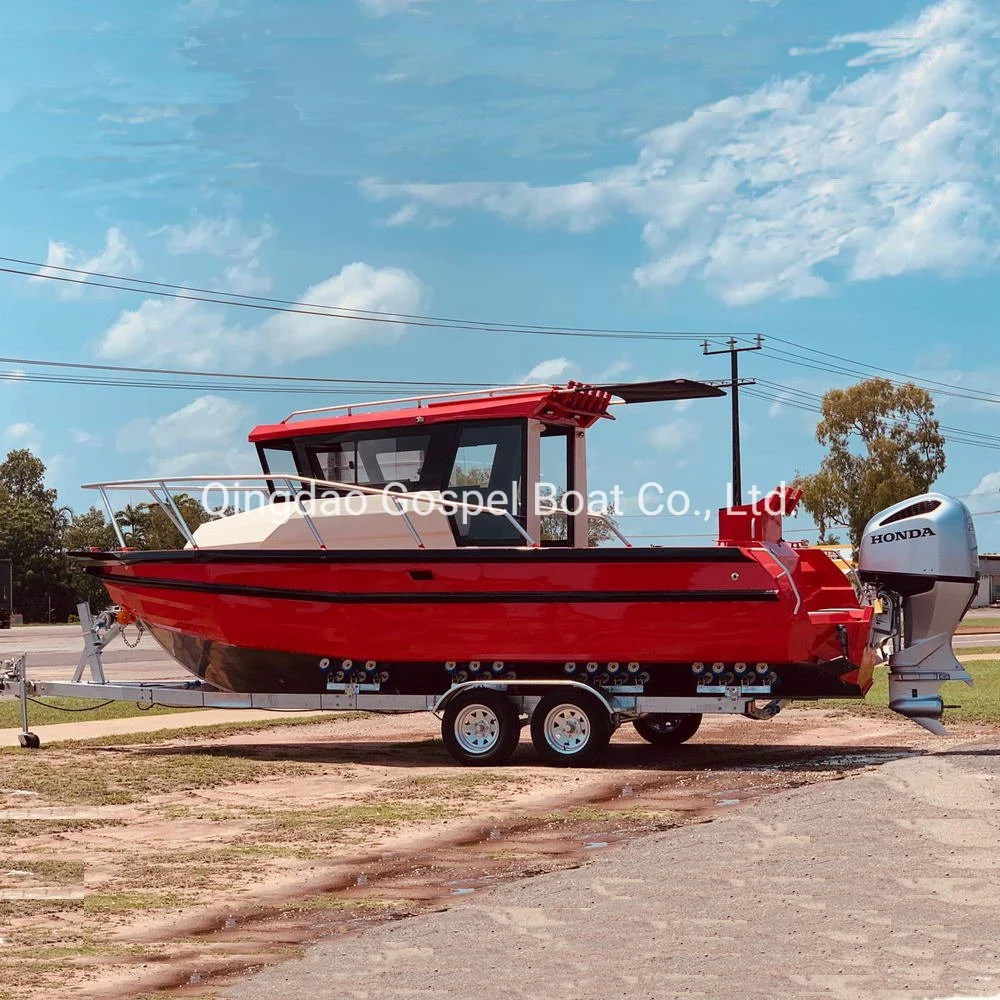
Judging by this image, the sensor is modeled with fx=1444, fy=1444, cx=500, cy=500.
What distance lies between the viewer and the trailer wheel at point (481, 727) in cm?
1388

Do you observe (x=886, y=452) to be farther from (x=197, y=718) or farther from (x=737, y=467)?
(x=197, y=718)

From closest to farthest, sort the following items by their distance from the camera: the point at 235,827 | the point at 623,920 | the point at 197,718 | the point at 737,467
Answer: the point at 623,920 → the point at 235,827 → the point at 197,718 → the point at 737,467

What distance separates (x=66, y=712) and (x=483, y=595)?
8885mm

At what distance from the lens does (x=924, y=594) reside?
13922mm

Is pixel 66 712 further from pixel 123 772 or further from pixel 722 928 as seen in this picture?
pixel 722 928

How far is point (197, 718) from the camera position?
2011 cm

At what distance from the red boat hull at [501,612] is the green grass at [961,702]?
493cm

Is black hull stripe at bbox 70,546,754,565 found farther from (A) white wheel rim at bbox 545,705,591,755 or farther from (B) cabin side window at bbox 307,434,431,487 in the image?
(A) white wheel rim at bbox 545,705,591,755

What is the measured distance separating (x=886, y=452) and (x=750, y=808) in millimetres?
56950

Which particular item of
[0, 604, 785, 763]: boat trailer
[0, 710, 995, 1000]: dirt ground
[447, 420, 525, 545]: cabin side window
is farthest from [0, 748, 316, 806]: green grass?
[447, 420, 525, 545]: cabin side window

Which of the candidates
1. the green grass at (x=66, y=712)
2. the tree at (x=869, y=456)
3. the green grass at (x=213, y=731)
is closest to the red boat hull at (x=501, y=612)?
the green grass at (x=213, y=731)

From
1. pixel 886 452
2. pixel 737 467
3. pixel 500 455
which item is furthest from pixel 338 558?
pixel 886 452

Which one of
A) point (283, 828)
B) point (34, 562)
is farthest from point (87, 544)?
point (283, 828)

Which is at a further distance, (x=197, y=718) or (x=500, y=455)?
(x=197, y=718)
